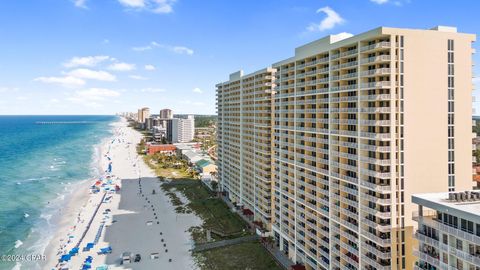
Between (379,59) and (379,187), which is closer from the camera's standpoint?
(379,59)

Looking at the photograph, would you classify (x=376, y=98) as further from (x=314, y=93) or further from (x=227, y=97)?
(x=227, y=97)

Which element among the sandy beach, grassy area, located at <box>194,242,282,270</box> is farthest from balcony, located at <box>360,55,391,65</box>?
the sandy beach

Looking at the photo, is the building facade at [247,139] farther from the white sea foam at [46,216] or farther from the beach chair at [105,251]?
the white sea foam at [46,216]

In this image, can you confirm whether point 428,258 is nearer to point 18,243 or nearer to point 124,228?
point 124,228

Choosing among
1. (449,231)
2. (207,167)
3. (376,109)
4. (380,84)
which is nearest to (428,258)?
(449,231)

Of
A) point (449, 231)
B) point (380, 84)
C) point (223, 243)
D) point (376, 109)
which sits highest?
point (380, 84)

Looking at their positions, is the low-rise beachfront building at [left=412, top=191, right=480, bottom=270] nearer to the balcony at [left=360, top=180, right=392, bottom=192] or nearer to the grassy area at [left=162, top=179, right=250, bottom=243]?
the balcony at [left=360, top=180, right=392, bottom=192]
